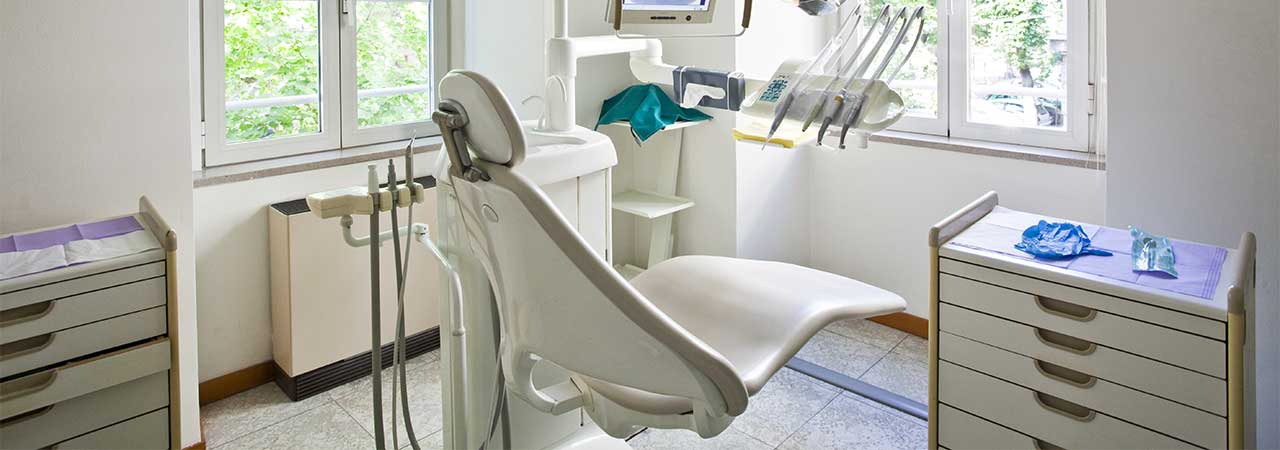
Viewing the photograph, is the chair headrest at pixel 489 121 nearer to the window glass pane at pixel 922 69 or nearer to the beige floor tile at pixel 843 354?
the beige floor tile at pixel 843 354

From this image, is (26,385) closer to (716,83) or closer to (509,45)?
(716,83)

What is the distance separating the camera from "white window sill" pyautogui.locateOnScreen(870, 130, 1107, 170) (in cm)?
253

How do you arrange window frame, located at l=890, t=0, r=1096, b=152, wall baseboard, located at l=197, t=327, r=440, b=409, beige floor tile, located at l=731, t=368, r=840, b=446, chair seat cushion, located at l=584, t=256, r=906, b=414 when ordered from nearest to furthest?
chair seat cushion, located at l=584, t=256, r=906, b=414
beige floor tile, located at l=731, t=368, r=840, b=446
wall baseboard, located at l=197, t=327, r=440, b=409
window frame, located at l=890, t=0, r=1096, b=152

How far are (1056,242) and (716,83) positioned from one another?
0.78m

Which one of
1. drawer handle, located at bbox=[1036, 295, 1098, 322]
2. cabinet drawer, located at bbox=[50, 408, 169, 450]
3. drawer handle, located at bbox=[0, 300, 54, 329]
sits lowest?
cabinet drawer, located at bbox=[50, 408, 169, 450]

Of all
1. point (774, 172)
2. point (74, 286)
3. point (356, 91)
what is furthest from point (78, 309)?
point (774, 172)

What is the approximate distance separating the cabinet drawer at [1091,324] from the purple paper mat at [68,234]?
179cm

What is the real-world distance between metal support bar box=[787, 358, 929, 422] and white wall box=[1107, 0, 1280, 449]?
2.44 ft

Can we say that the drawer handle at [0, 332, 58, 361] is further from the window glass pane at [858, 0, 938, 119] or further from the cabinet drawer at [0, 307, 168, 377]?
the window glass pane at [858, 0, 938, 119]

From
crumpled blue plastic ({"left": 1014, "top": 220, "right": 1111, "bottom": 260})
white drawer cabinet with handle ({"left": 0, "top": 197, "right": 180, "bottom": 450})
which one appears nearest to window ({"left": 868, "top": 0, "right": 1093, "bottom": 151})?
crumpled blue plastic ({"left": 1014, "top": 220, "right": 1111, "bottom": 260})

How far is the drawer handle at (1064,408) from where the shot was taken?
1.54 m

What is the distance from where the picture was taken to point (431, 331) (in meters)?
2.84

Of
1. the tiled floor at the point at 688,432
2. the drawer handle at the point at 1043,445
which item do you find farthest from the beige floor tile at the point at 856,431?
the drawer handle at the point at 1043,445

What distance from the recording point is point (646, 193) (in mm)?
3172
